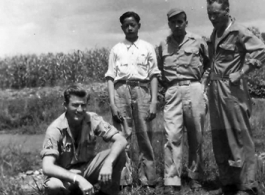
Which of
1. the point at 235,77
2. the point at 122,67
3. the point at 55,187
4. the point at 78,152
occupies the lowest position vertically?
the point at 55,187

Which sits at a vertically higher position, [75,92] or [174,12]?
[174,12]

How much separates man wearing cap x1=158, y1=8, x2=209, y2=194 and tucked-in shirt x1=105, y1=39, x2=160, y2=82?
194mm

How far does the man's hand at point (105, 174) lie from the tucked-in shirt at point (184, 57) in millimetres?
1322

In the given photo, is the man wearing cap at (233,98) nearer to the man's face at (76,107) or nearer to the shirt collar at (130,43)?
the shirt collar at (130,43)

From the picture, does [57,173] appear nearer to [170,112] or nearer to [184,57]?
[170,112]

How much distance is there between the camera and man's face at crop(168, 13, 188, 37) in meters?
4.30

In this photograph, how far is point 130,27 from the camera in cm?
453

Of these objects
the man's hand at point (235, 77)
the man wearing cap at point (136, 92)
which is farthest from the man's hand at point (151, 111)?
the man's hand at point (235, 77)

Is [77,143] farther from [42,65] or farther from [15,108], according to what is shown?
[42,65]

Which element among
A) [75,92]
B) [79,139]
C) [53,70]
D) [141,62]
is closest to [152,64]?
[141,62]

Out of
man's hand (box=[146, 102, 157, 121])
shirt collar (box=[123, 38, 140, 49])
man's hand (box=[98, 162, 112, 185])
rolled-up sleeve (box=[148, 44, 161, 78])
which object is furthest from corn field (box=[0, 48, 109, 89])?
Result: man's hand (box=[98, 162, 112, 185])

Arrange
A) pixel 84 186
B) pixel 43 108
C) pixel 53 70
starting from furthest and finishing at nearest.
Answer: pixel 53 70 → pixel 43 108 → pixel 84 186

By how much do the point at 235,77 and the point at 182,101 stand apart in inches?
26.8

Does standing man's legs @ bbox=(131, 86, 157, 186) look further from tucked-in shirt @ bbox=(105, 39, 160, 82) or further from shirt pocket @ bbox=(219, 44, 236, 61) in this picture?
shirt pocket @ bbox=(219, 44, 236, 61)
